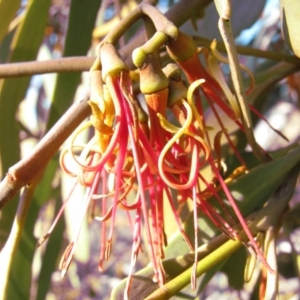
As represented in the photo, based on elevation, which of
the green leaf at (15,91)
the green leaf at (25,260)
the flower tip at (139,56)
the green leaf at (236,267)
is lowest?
the green leaf at (236,267)

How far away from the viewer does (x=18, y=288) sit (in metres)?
0.69

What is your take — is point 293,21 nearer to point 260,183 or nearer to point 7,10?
point 260,183

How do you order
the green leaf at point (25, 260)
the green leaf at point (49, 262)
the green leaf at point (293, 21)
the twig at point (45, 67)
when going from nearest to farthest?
the green leaf at point (293, 21) < the twig at point (45, 67) < the green leaf at point (25, 260) < the green leaf at point (49, 262)

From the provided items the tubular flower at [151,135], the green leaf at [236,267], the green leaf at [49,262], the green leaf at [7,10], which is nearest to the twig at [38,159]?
the tubular flower at [151,135]

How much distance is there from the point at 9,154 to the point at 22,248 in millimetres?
139

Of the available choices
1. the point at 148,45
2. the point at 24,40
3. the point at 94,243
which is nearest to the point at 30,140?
the point at 24,40

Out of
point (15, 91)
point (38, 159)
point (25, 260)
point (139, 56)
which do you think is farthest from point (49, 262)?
point (139, 56)

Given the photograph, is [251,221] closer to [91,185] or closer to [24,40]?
[91,185]

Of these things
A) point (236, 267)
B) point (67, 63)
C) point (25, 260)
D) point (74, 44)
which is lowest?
point (236, 267)

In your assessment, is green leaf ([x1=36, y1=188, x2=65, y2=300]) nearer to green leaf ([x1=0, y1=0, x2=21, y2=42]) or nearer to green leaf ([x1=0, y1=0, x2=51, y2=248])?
green leaf ([x1=0, y1=0, x2=51, y2=248])

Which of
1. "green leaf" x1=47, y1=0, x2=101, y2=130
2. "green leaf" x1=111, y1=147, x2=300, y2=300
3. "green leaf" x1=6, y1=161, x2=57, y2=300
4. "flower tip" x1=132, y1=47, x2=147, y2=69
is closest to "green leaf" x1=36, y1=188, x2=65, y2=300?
"green leaf" x1=6, y1=161, x2=57, y2=300

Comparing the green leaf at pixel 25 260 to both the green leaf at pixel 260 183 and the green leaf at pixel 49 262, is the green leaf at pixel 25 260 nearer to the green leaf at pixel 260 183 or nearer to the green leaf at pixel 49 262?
the green leaf at pixel 49 262

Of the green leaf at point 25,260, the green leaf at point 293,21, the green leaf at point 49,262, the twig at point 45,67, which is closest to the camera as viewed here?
the green leaf at point 293,21

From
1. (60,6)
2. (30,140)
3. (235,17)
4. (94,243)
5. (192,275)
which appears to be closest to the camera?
(192,275)
